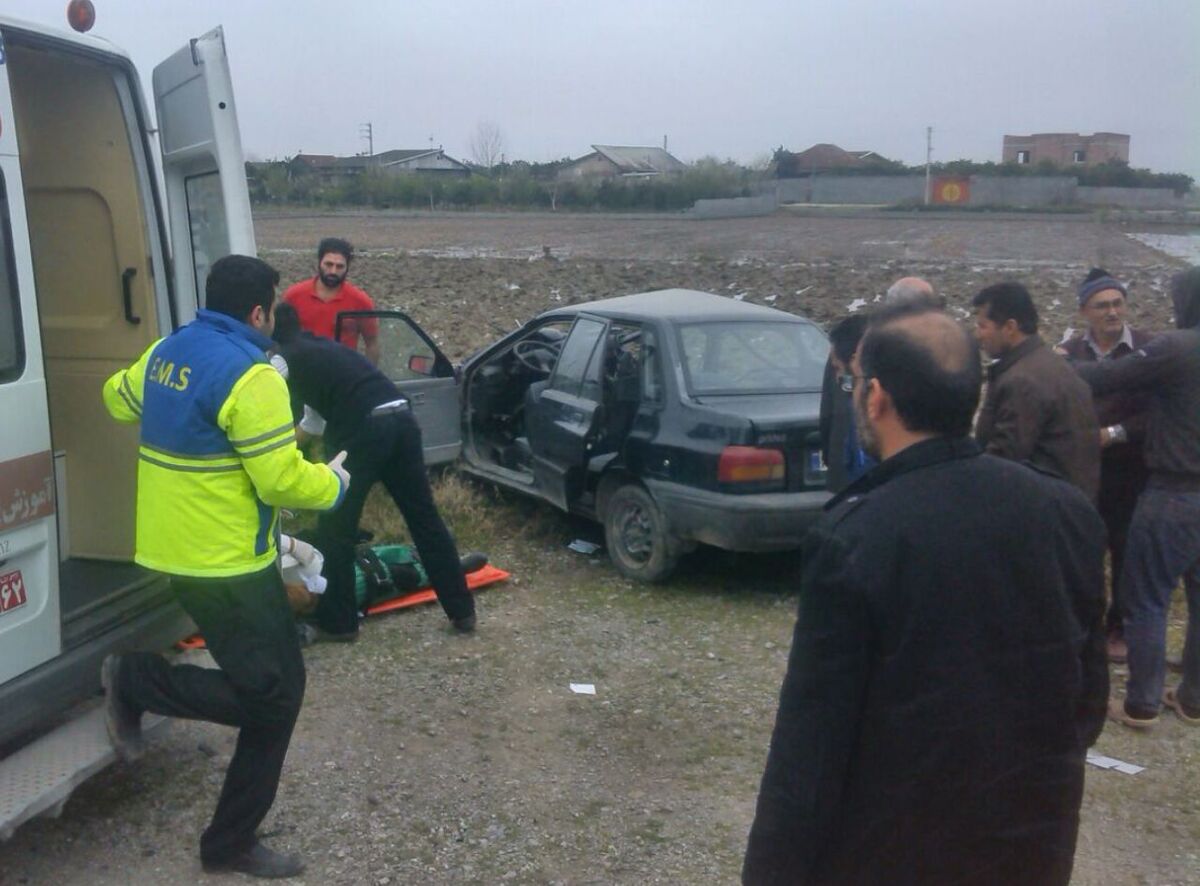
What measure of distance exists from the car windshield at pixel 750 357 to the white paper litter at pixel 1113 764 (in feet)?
8.81

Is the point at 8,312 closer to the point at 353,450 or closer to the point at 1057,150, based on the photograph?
the point at 353,450

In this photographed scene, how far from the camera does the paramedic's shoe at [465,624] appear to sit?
6129mm

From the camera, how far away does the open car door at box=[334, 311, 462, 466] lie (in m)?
8.02

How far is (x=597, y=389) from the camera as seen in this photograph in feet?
24.2

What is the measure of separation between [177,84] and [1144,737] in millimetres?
4379

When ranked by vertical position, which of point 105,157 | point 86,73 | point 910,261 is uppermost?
point 86,73

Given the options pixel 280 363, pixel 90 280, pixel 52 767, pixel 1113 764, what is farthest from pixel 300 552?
pixel 1113 764

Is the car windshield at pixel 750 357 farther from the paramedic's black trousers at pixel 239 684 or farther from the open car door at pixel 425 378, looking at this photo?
the paramedic's black trousers at pixel 239 684

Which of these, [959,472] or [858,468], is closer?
[959,472]

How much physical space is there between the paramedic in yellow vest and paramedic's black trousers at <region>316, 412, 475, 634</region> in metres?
1.80

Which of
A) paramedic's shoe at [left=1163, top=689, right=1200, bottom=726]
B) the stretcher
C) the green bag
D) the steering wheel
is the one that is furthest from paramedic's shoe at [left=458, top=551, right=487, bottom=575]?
paramedic's shoe at [left=1163, top=689, right=1200, bottom=726]

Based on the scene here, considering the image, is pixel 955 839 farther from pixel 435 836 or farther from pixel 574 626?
pixel 574 626

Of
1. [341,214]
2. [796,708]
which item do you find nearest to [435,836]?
[796,708]

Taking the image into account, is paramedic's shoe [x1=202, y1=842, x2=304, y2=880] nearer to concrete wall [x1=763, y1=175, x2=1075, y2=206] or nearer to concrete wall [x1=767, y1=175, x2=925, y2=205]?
concrete wall [x1=763, y1=175, x2=1075, y2=206]
